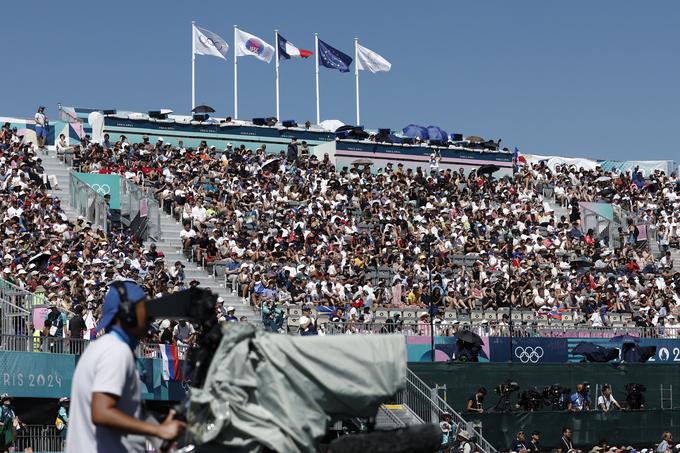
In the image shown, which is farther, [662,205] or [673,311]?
[662,205]

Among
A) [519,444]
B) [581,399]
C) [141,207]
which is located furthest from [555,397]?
[141,207]

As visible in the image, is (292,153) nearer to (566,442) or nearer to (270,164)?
(270,164)

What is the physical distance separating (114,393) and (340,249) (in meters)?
27.6

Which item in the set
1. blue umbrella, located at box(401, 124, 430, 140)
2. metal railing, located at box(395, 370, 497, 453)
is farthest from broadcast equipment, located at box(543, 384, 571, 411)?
blue umbrella, located at box(401, 124, 430, 140)

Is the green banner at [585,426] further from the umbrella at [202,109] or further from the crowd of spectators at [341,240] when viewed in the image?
the umbrella at [202,109]

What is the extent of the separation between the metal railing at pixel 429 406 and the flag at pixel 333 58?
3079 cm

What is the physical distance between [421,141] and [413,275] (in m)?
16.4

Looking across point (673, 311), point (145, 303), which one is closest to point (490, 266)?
point (673, 311)

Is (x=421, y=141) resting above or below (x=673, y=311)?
above

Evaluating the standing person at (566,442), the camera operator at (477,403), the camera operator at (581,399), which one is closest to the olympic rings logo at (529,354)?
the camera operator at (581,399)

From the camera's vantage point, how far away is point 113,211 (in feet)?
106

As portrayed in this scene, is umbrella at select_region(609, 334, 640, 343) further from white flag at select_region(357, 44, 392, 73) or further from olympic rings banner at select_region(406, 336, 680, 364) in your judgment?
white flag at select_region(357, 44, 392, 73)

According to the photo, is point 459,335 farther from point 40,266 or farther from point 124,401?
point 124,401

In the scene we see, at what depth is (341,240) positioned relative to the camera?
33.9 metres
